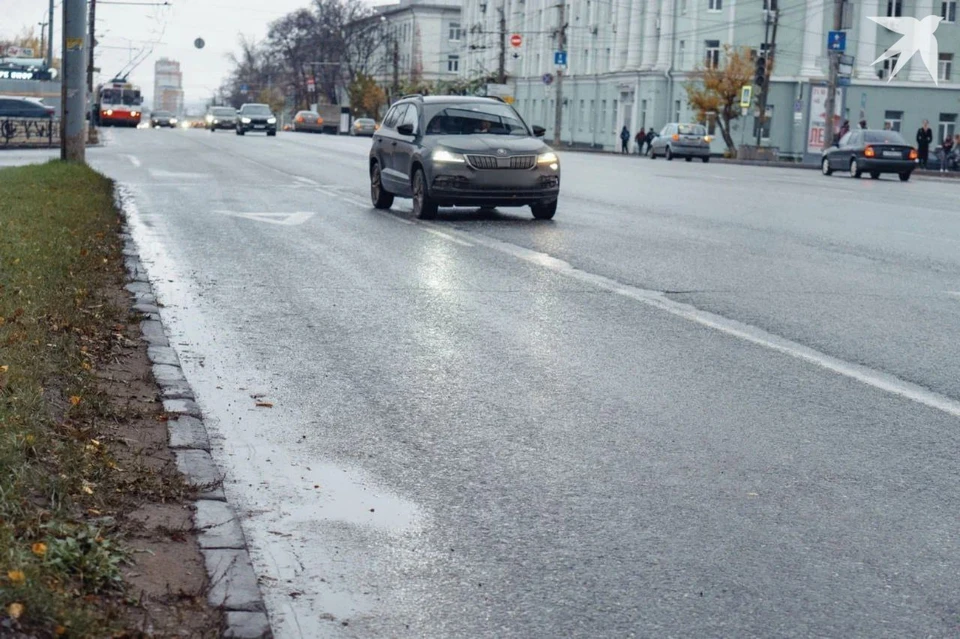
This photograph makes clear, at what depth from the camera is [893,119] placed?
75.2 meters

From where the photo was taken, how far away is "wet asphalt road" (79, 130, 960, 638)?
4.36 m

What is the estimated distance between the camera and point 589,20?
96938 mm

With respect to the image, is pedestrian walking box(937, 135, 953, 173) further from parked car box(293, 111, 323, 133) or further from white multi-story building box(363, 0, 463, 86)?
white multi-story building box(363, 0, 463, 86)

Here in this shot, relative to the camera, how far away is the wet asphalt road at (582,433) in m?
4.36

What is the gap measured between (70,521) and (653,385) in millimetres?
3780

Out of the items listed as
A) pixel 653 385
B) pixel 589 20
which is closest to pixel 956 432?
pixel 653 385

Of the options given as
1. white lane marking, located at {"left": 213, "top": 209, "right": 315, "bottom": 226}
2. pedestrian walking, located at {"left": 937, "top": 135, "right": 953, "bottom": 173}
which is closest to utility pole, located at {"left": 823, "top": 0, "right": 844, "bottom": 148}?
pedestrian walking, located at {"left": 937, "top": 135, "right": 953, "bottom": 173}

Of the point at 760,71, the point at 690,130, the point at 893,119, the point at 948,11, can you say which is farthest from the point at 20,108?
the point at 948,11

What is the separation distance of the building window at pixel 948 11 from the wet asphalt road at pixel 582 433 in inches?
2573

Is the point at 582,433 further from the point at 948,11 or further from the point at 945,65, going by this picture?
the point at 948,11

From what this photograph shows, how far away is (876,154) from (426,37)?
108522mm

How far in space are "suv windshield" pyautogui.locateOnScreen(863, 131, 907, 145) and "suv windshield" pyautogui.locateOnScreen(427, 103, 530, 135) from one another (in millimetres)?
23519

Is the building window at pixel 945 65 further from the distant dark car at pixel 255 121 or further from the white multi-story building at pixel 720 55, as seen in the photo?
the distant dark car at pixel 255 121

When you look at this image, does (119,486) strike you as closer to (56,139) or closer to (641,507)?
(641,507)
